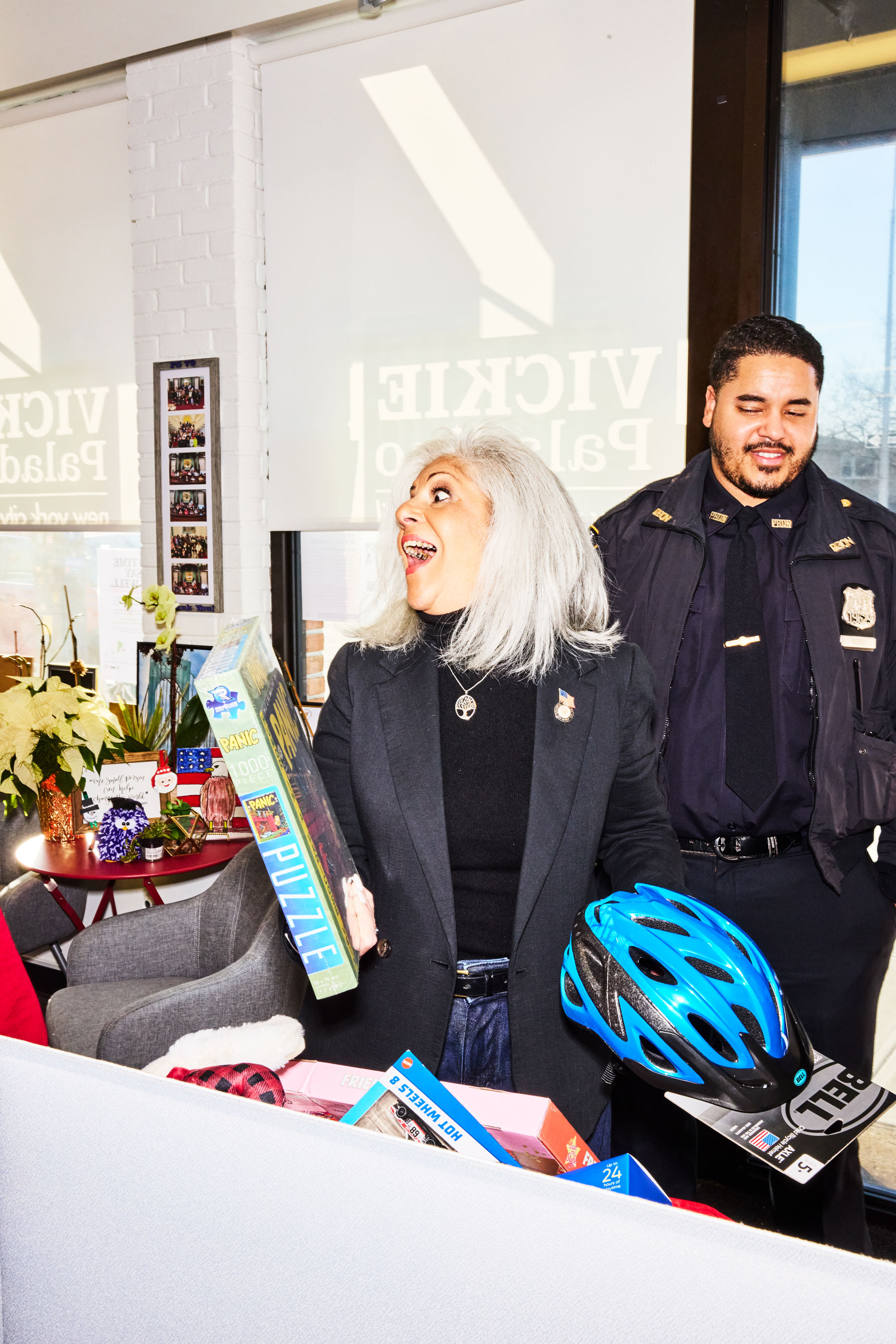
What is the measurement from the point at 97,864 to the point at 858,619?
7.30 ft

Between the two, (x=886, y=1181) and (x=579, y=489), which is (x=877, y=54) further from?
(x=886, y=1181)

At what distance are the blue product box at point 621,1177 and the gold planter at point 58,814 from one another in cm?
275

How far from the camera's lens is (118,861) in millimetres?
3025

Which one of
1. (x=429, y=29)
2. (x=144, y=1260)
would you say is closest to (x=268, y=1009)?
(x=144, y=1260)

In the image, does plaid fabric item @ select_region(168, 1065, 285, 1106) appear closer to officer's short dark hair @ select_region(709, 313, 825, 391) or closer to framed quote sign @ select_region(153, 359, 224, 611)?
officer's short dark hair @ select_region(709, 313, 825, 391)

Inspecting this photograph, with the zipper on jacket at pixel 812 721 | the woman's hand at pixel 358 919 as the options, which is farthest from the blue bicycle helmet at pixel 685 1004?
the zipper on jacket at pixel 812 721

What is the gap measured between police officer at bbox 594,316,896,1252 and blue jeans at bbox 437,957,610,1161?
56 centimetres

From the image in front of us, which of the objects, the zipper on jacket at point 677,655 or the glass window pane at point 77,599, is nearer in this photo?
the zipper on jacket at point 677,655

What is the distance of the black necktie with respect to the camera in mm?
1995

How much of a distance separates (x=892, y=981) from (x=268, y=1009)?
170cm

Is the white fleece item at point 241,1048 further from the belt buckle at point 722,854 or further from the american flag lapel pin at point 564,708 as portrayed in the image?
the belt buckle at point 722,854

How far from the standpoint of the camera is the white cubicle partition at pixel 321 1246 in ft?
1.72

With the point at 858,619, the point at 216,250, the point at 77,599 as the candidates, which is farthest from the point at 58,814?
the point at 858,619

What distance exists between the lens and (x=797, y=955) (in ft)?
6.70
